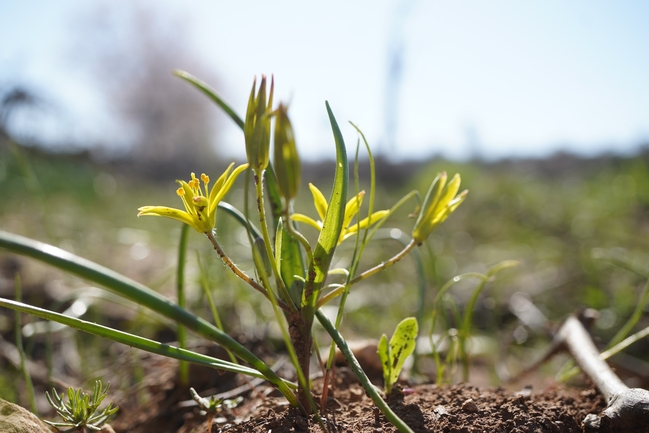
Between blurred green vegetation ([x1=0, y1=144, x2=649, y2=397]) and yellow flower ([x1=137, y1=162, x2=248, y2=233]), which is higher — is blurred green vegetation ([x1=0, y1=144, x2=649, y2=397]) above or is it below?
below

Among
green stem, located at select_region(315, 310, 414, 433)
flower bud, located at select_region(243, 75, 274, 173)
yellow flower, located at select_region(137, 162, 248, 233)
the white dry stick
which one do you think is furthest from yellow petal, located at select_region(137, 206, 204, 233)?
the white dry stick

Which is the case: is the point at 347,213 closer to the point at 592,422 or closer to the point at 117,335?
the point at 117,335

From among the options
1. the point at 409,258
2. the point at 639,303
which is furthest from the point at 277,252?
the point at 409,258

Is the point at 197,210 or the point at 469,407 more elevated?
the point at 197,210

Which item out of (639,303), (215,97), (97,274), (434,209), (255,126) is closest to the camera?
(97,274)

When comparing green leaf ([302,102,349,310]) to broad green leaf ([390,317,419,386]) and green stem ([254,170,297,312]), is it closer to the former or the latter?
green stem ([254,170,297,312])

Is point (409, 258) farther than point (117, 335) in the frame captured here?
Yes

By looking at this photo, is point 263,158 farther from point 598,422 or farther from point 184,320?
point 598,422
